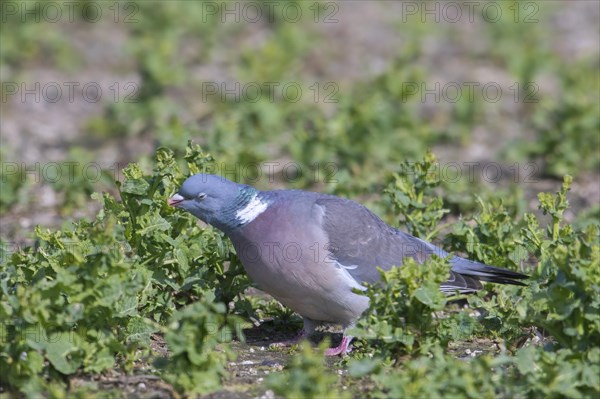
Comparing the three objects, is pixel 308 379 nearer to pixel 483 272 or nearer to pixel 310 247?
pixel 310 247

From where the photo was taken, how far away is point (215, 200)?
17.6 feet

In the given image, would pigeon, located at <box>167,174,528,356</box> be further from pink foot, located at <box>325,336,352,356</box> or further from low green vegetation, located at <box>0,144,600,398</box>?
low green vegetation, located at <box>0,144,600,398</box>

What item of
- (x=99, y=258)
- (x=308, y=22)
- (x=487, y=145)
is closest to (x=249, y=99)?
(x=487, y=145)

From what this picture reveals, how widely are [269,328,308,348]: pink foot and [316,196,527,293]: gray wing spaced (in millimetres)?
489

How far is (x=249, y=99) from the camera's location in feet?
31.7

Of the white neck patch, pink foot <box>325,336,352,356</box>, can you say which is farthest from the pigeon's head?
pink foot <box>325,336,352,356</box>

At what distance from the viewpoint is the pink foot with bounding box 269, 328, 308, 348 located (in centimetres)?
556

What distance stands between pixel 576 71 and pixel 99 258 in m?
7.30

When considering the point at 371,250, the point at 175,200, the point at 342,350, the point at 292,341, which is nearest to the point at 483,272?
the point at 371,250

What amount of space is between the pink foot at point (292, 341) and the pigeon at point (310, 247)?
13 millimetres

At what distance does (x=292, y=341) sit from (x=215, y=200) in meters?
0.88

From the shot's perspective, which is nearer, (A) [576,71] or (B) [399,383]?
(B) [399,383]

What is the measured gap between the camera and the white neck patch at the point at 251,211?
5.44 meters

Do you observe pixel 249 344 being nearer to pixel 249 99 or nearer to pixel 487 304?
pixel 487 304
